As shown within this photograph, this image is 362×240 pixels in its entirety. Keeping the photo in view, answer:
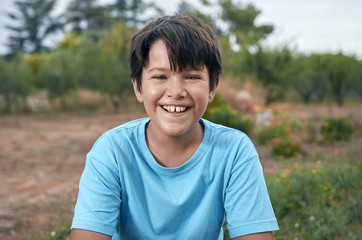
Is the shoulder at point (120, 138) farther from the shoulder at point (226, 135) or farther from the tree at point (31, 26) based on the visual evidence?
the tree at point (31, 26)

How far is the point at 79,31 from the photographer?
33719 millimetres

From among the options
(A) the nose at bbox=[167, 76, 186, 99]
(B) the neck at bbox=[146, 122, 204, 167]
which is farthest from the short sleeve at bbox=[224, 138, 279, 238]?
(A) the nose at bbox=[167, 76, 186, 99]

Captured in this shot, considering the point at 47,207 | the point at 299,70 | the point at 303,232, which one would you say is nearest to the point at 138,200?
the point at 303,232

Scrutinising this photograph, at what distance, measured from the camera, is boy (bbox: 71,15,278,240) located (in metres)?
1.46

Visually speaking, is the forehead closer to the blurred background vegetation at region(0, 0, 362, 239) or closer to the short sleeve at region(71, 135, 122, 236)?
the short sleeve at region(71, 135, 122, 236)

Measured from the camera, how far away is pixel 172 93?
1.48 m

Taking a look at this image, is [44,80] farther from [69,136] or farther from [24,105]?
[69,136]

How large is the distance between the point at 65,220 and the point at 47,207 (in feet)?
1.84

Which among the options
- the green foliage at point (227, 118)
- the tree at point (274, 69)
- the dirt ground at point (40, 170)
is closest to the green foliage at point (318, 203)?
the dirt ground at point (40, 170)

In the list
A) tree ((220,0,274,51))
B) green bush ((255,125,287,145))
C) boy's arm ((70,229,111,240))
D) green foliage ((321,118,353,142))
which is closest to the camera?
boy's arm ((70,229,111,240))

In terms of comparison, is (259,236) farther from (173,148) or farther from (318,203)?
(318,203)

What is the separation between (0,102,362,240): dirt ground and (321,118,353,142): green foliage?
1.27 metres

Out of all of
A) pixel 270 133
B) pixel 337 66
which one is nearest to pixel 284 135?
pixel 270 133

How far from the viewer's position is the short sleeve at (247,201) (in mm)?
1443
